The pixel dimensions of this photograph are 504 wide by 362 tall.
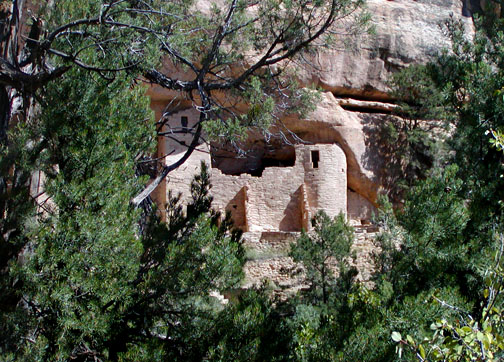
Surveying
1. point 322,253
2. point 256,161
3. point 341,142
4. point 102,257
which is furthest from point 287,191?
point 102,257

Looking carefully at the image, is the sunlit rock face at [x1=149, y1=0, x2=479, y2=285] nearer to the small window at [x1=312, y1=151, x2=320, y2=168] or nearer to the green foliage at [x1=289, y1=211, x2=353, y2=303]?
the small window at [x1=312, y1=151, x2=320, y2=168]

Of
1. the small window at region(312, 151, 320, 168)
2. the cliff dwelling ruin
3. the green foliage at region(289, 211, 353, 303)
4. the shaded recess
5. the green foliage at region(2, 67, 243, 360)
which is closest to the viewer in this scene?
the green foliage at region(2, 67, 243, 360)

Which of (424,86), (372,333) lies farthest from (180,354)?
(424,86)

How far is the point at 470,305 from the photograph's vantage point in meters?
6.30

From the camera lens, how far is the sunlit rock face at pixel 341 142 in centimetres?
1533

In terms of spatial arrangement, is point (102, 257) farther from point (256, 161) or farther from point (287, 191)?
point (256, 161)

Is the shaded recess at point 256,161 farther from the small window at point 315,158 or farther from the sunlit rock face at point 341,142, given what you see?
the small window at point 315,158

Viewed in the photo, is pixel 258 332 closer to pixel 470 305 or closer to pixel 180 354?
pixel 180 354

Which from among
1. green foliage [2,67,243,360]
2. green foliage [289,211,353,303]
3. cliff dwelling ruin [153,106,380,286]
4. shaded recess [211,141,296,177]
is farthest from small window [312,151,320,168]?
green foliage [2,67,243,360]

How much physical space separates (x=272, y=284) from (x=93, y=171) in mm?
6703

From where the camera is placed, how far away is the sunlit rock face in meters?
15.3

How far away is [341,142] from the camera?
51.9 ft

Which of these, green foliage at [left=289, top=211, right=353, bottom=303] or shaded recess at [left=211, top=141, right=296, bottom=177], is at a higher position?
shaded recess at [left=211, top=141, right=296, bottom=177]

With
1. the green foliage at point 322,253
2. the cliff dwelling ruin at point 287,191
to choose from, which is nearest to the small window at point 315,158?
the cliff dwelling ruin at point 287,191
